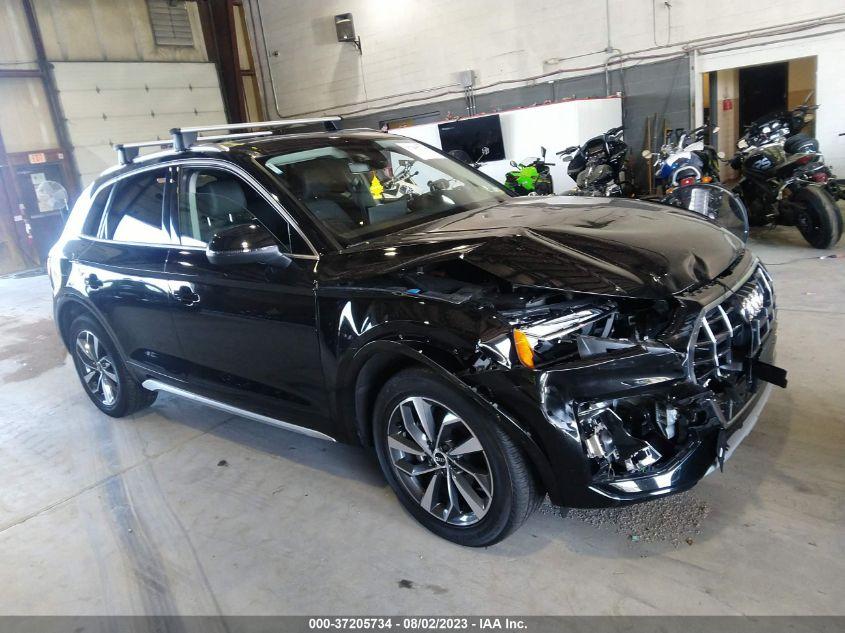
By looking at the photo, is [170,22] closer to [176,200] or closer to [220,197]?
[176,200]

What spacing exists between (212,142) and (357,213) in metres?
0.95

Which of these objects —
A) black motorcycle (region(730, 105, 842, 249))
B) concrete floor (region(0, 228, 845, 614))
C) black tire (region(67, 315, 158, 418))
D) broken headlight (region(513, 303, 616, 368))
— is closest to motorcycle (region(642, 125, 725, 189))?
black motorcycle (region(730, 105, 842, 249))

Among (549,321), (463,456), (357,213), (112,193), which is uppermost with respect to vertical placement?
(112,193)

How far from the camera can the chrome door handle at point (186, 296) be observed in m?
2.87

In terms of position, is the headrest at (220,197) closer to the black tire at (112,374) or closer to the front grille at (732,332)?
the black tire at (112,374)

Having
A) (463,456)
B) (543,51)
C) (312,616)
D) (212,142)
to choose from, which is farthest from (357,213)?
(543,51)

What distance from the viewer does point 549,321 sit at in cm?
202

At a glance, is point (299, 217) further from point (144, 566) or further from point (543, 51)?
point (543, 51)

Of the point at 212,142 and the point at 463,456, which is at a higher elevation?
the point at 212,142

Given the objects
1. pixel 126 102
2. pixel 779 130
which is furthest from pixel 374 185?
pixel 126 102

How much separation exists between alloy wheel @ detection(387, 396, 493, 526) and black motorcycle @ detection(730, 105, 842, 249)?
5043 mm

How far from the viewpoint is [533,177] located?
889cm

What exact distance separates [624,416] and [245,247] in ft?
4.96

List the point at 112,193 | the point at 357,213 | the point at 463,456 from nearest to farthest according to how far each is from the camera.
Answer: the point at 463,456, the point at 357,213, the point at 112,193
